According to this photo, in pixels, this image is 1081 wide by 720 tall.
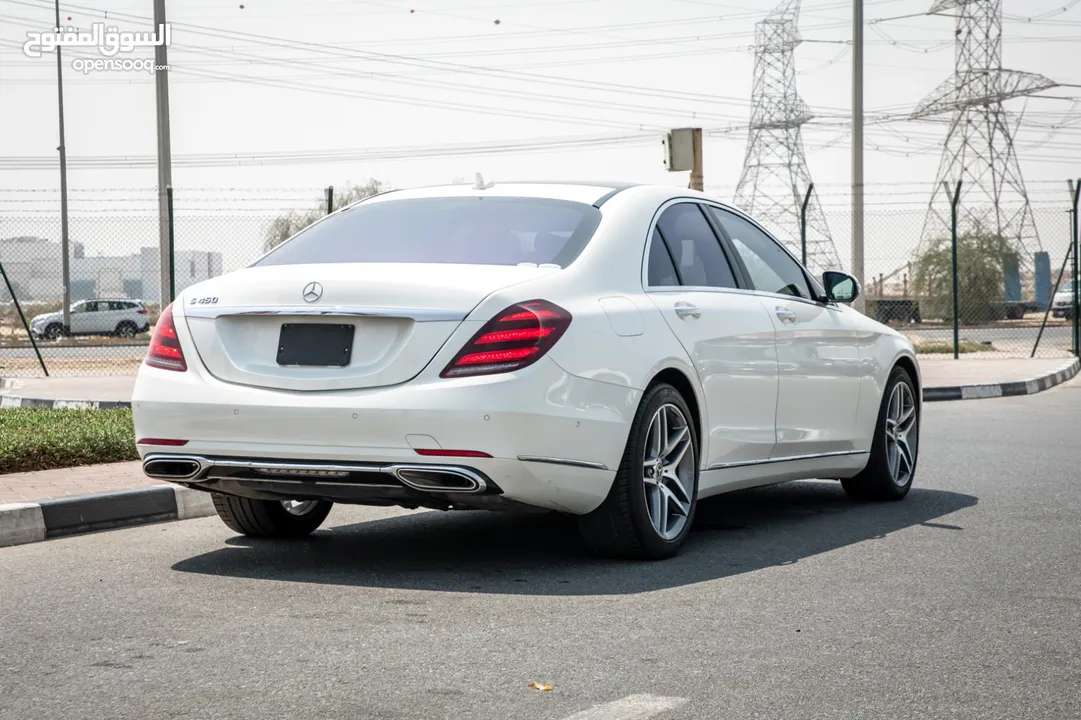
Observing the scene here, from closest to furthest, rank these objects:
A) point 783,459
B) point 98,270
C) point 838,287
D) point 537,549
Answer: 1. point 537,549
2. point 783,459
3. point 838,287
4. point 98,270

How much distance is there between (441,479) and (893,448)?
3.69m

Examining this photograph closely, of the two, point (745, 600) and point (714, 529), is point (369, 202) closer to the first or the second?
point (714, 529)

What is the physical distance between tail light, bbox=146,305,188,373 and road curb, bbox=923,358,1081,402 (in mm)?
11610

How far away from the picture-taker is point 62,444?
29.2 ft

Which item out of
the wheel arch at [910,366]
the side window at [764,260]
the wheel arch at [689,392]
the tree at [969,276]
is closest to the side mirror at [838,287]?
the side window at [764,260]

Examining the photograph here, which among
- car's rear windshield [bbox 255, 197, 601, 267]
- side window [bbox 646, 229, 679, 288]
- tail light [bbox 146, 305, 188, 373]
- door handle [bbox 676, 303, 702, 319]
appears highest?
car's rear windshield [bbox 255, 197, 601, 267]

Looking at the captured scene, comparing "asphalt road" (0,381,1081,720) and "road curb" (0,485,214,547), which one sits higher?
"road curb" (0,485,214,547)

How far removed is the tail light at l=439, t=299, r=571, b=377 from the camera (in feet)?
17.4

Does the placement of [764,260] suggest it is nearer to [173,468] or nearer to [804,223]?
[173,468]

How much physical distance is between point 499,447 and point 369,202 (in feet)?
6.27

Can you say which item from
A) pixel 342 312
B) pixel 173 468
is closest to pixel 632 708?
pixel 342 312

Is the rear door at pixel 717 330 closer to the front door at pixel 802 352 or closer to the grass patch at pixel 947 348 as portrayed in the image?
the front door at pixel 802 352

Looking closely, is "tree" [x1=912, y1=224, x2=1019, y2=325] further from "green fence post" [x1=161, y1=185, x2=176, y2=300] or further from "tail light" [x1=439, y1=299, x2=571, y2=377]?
"tail light" [x1=439, y1=299, x2=571, y2=377]

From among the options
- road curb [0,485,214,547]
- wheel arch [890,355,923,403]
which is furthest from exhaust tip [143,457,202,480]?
wheel arch [890,355,923,403]
